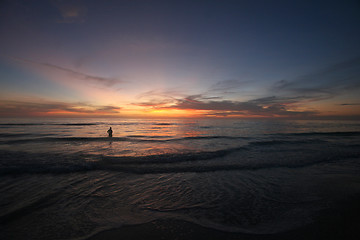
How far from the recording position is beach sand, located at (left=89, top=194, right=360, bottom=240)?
3.52 m

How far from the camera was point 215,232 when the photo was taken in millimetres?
Result: 3717

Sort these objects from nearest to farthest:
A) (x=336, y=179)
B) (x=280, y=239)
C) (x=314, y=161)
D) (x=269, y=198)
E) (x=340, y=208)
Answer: (x=280, y=239) → (x=340, y=208) → (x=269, y=198) → (x=336, y=179) → (x=314, y=161)

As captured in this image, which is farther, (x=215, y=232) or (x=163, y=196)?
(x=163, y=196)

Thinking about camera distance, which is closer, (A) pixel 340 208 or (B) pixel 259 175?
(A) pixel 340 208

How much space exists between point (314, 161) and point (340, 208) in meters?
7.48

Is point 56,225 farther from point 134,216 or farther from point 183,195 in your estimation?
point 183,195

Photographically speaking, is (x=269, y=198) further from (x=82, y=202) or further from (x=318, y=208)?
(x=82, y=202)

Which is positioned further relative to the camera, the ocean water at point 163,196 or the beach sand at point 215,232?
the ocean water at point 163,196

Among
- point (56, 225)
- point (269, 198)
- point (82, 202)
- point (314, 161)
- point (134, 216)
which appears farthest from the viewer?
point (314, 161)

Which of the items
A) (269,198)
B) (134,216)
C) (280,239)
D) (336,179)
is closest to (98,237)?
(134,216)

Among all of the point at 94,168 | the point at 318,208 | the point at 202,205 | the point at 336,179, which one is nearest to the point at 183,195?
the point at 202,205

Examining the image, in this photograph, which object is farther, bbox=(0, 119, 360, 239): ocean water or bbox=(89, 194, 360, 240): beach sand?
Answer: bbox=(0, 119, 360, 239): ocean water

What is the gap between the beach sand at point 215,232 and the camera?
3.52m

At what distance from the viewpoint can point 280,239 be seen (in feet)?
11.4
